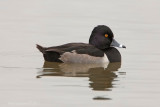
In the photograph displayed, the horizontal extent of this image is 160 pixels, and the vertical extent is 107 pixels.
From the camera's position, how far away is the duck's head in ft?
53.3

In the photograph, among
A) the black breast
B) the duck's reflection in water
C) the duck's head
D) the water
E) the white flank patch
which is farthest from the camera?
the duck's head

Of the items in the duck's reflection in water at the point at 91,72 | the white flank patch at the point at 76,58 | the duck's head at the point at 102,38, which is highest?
the duck's head at the point at 102,38

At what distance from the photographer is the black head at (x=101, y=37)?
16.2 metres

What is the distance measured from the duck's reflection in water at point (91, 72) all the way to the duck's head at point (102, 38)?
2.53 feet

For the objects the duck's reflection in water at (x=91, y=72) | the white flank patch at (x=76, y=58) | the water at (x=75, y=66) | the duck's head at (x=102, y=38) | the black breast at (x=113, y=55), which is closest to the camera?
the water at (x=75, y=66)

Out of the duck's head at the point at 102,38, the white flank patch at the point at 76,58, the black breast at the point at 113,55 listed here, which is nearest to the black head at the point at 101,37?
the duck's head at the point at 102,38

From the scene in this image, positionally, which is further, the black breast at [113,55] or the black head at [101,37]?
the black head at [101,37]

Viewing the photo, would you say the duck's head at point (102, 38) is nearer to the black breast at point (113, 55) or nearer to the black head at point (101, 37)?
the black head at point (101, 37)

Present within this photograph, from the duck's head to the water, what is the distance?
1.53ft

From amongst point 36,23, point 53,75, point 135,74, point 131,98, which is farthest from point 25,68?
point 36,23

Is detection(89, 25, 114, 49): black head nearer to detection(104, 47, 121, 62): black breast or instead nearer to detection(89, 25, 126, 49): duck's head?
detection(89, 25, 126, 49): duck's head

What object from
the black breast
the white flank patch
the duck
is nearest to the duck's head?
the black breast

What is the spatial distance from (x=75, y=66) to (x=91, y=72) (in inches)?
35.1

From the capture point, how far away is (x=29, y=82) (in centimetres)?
1287
